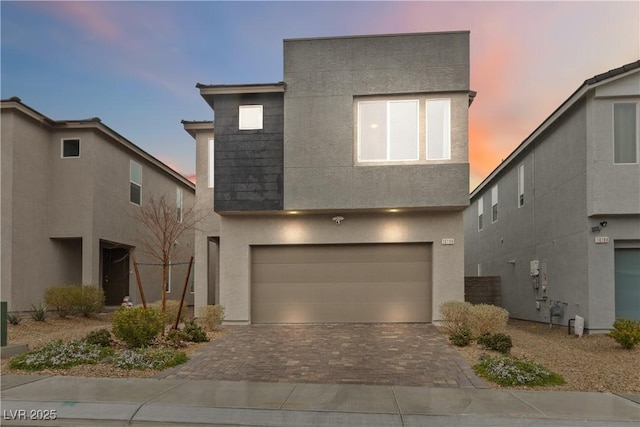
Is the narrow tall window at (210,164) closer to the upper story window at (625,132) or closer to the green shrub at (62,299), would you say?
the green shrub at (62,299)

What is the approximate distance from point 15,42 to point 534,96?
54.8 ft

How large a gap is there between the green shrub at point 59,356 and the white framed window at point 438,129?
30.5ft

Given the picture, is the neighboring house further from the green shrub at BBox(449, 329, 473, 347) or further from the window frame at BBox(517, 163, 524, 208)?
the green shrub at BBox(449, 329, 473, 347)

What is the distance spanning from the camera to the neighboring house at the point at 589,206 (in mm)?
13320

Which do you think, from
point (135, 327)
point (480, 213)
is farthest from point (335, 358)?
point (480, 213)

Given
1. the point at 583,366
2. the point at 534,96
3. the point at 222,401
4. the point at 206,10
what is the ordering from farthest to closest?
the point at 534,96 < the point at 206,10 < the point at 583,366 < the point at 222,401

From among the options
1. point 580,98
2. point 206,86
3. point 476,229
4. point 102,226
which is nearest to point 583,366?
point 580,98

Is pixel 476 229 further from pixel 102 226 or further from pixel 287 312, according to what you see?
pixel 102 226

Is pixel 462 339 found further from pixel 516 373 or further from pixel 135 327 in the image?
pixel 135 327

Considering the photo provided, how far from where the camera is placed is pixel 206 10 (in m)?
13.5

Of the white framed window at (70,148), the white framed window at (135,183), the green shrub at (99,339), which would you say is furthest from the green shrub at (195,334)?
the white framed window at (135,183)

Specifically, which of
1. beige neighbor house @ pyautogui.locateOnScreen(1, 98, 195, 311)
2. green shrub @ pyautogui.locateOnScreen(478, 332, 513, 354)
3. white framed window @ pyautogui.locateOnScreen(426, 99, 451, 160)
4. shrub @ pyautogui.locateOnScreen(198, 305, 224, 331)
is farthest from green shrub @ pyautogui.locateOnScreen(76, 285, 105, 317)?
green shrub @ pyautogui.locateOnScreen(478, 332, 513, 354)

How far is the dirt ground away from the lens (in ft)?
28.7

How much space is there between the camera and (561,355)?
1062 cm
